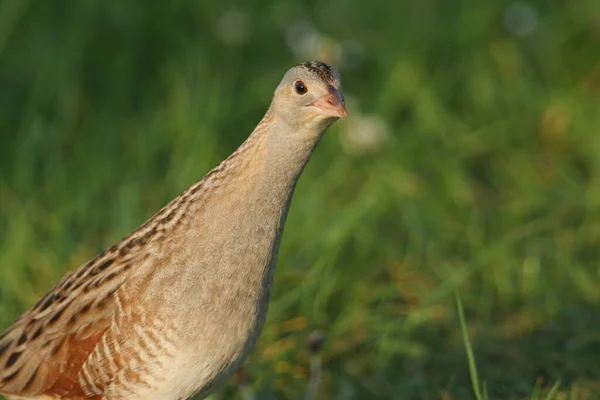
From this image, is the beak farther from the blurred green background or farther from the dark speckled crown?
the blurred green background

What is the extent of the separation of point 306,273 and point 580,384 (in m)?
1.37

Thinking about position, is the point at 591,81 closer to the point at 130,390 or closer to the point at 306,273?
the point at 306,273

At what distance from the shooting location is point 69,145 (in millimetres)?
6641

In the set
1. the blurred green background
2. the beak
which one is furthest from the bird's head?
the blurred green background

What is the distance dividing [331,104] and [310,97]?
0.09 meters

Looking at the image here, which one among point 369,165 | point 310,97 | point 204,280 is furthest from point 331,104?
point 369,165

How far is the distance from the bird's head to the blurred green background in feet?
5.04

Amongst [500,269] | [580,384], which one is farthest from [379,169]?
[580,384]

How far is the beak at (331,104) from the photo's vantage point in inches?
143

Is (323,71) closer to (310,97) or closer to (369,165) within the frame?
(310,97)

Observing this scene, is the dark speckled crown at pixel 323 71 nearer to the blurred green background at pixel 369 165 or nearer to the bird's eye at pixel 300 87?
the bird's eye at pixel 300 87

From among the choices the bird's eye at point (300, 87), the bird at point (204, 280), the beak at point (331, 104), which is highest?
the bird's eye at point (300, 87)

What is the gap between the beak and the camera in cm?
363

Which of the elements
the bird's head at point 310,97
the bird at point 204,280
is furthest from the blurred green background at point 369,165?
the bird's head at point 310,97
